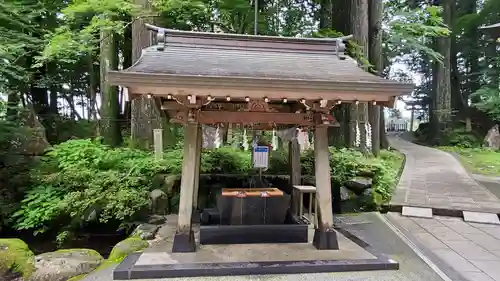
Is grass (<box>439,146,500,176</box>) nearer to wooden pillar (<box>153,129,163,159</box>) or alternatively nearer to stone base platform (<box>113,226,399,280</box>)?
stone base platform (<box>113,226,399,280</box>)

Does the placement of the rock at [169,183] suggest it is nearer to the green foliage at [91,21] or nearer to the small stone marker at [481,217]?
the green foliage at [91,21]

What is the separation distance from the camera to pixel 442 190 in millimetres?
7785

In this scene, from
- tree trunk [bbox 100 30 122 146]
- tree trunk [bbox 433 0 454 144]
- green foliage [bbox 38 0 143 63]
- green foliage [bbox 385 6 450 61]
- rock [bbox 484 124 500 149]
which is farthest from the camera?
tree trunk [bbox 433 0 454 144]

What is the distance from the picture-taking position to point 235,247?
15.7 ft

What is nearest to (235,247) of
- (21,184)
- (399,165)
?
(21,184)

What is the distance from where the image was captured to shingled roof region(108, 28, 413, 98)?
393 cm

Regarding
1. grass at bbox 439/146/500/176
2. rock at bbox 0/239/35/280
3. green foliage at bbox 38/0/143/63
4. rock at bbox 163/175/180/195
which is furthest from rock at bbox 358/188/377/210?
green foliage at bbox 38/0/143/63

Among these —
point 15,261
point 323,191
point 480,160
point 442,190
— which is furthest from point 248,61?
point 480,160

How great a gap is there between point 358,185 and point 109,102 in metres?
7.09

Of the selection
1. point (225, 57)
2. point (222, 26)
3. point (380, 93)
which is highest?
point (222, 26)

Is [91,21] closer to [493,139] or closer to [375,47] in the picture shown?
[375,47]

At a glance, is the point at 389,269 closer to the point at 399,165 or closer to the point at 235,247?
the point at 235,247

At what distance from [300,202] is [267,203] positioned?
3.86 feet

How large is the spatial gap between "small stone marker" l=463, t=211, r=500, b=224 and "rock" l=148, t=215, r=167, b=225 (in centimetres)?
584
